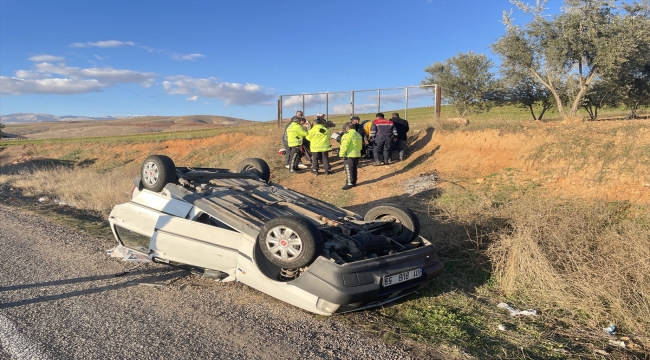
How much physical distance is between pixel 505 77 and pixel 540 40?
2617 mm

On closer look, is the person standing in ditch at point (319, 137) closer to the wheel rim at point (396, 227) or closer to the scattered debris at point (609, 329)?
the wheel rim at point (396, 227)

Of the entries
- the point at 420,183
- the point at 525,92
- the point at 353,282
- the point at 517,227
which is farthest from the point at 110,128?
the point at 353,282

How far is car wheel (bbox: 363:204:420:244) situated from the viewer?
5.24 meters

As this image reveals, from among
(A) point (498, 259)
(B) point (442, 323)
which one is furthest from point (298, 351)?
(A) point (498, 259)

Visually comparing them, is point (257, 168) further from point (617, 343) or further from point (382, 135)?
point (382, 135)

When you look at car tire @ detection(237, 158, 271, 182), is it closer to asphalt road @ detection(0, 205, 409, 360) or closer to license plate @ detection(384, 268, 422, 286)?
asphalt road @ detection(0, 205, 409, 360)

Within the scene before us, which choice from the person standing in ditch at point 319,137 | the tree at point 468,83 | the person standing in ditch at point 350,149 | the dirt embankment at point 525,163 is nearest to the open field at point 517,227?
the dirt embankment at point 525,163

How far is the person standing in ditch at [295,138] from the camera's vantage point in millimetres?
13039

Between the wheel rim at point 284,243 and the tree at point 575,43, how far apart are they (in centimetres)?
1634

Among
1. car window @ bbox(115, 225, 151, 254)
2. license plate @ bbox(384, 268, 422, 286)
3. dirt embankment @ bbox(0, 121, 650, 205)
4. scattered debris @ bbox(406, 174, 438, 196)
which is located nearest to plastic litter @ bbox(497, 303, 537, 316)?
license plate @ bbox(384, 268, 422, 286)

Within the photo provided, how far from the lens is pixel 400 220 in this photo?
539 centimetres

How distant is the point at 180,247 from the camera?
514cm

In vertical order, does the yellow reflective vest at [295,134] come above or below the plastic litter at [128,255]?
above

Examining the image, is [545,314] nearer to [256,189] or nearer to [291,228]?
[291,228]
